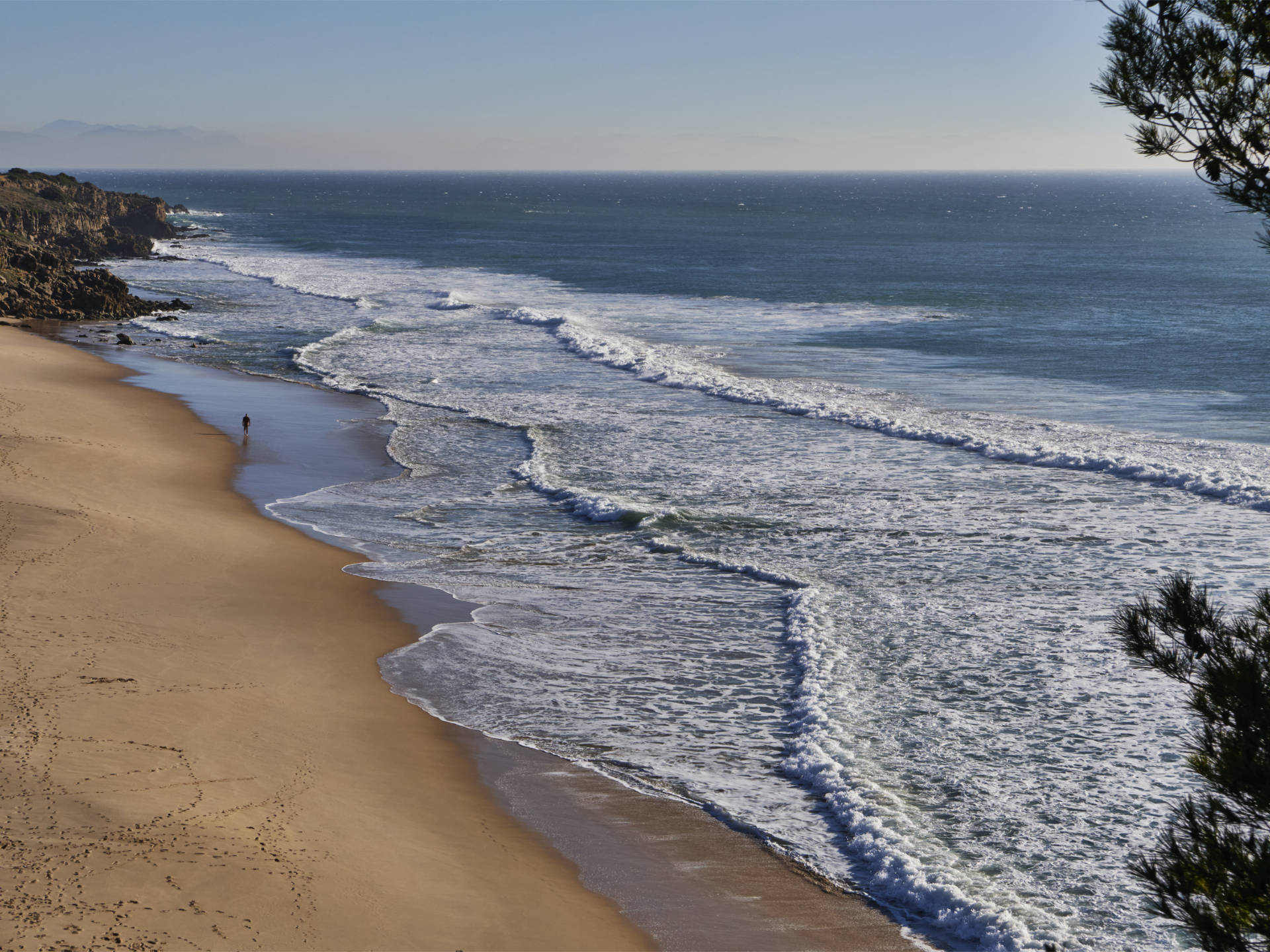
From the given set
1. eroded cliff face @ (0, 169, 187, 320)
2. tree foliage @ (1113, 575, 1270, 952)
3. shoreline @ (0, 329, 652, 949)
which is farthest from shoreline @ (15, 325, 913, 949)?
eroded cliff face @ (0, 169, 187, 320)

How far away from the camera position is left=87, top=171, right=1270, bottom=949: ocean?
11336 millimetres

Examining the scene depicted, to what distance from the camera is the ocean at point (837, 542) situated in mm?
11336

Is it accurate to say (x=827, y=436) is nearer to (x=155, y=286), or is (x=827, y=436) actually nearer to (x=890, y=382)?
(x=890, y=382)

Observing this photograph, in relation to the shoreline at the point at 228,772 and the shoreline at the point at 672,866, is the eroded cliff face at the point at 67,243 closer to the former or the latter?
the shoreline at the point at 228,772

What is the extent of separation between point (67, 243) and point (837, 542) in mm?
73599

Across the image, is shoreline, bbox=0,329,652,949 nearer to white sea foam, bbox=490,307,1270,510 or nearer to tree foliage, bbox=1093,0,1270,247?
tree foliage, bbox=1093,0,1270,247

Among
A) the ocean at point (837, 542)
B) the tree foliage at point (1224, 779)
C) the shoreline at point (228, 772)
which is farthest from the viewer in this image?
the ocean at point (837, 542)

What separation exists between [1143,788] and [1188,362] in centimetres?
3263

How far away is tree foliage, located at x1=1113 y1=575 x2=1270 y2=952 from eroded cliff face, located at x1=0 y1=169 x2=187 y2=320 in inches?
2019

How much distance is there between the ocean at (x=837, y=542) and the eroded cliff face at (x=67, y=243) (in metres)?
4.07

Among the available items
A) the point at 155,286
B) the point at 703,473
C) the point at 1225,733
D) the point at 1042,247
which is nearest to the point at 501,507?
the point at 703,473

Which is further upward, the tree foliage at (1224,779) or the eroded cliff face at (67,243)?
the eroded cliff face at (67,243)

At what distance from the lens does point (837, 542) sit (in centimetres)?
2019

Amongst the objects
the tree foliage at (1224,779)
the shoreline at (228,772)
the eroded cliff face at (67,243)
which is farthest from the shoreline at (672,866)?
the eroded cliff face at (67,243)
